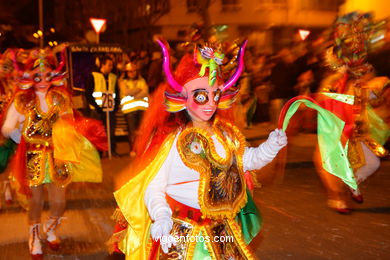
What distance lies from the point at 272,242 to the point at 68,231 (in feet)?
7.64

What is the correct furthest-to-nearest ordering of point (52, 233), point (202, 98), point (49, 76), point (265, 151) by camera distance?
point (52, 233) < point (49, 76) < point (265, 151) < point (202, 98)

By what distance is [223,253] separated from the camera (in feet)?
9.61

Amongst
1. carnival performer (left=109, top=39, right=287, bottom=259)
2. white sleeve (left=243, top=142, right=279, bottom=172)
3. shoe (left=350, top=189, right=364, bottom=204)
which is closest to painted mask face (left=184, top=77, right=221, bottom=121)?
carnival performer (left=109, top=39, right=287, bottom=259)

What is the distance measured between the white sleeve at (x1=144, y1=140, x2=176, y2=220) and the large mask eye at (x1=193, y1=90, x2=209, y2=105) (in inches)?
11.1

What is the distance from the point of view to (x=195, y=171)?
3.05 metres

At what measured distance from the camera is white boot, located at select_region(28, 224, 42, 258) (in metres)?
5.30

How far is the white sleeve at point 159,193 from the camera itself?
2816 millimetres

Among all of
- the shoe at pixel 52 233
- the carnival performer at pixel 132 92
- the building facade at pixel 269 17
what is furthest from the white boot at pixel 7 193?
the building facade at pixel 269 17

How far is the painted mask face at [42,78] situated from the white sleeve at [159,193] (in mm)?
2590

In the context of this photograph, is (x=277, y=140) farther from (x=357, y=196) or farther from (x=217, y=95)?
(x=357, y=196)

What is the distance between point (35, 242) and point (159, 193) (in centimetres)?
285

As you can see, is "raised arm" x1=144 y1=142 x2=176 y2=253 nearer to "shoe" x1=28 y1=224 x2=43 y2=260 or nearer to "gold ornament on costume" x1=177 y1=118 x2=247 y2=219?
"gold ornament on costume" x1=177 y1=118 x2=247 y2=219

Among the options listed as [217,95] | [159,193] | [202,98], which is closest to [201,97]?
[202,98]

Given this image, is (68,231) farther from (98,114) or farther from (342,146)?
(98,114)
